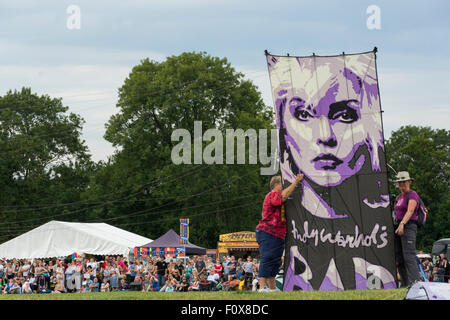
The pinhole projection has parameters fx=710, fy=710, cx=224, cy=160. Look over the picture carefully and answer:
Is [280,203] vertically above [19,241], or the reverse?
[280,203]

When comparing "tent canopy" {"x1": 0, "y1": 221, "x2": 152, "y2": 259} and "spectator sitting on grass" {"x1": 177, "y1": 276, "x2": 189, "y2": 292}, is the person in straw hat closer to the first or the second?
"spectator sitting on grass" {"x1": 177, "y1": 276, "x2": 189, "y2": 292}

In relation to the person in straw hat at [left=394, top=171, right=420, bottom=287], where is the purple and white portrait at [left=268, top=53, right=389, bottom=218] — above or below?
above

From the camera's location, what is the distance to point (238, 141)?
55625 millimetres

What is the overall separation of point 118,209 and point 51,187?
8743mm

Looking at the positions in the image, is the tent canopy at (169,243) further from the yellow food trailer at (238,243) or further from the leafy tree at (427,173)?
the leafy tree at (427,173)

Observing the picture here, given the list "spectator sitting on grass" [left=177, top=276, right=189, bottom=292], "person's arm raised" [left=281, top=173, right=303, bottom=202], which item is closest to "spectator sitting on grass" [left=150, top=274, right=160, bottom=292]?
"spectator sitting on grass" [left=177, top=276, right=189, bottom=292]

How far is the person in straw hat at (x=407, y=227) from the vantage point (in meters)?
10.7

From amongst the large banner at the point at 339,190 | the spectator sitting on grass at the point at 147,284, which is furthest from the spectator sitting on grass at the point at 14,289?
the large banner at the point at 339,190

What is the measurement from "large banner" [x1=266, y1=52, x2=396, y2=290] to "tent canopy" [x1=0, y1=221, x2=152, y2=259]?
27478mm

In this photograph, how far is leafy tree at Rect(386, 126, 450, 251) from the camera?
74438 mm

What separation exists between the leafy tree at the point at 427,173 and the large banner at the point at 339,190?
63384 mm
